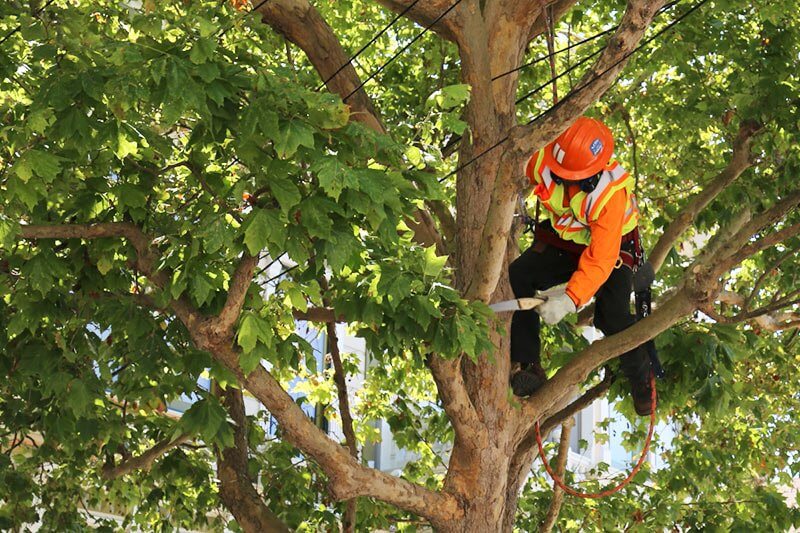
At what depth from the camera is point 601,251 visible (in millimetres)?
7332

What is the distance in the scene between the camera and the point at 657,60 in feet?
33.7

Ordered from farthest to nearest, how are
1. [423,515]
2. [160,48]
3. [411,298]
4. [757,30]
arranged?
[757,30], [423,515], [411,298], [160,48]

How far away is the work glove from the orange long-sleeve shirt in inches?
1.5

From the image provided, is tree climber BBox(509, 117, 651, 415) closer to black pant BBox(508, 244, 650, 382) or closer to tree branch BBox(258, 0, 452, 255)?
black pant BBox(508, 244, 650, 382)

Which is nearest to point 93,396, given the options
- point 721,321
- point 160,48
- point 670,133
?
point 160,48

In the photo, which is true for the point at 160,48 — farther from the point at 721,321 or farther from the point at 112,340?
the point at 721,321

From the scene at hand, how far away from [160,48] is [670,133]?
664 cm

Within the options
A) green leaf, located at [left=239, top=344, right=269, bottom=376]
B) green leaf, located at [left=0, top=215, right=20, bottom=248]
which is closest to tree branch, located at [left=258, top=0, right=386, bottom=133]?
green leaf, located at [left=239, top=344, right=269, bottom=376]

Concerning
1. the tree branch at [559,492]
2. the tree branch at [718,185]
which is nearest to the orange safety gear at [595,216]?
the tree branch at [718,185]

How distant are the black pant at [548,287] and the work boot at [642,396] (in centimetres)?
4

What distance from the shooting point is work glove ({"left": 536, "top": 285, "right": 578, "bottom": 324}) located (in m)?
7.33

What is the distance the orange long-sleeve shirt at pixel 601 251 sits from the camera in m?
7.34

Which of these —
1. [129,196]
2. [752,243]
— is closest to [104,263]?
[129,196]

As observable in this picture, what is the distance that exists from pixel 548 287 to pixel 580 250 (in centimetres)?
31
